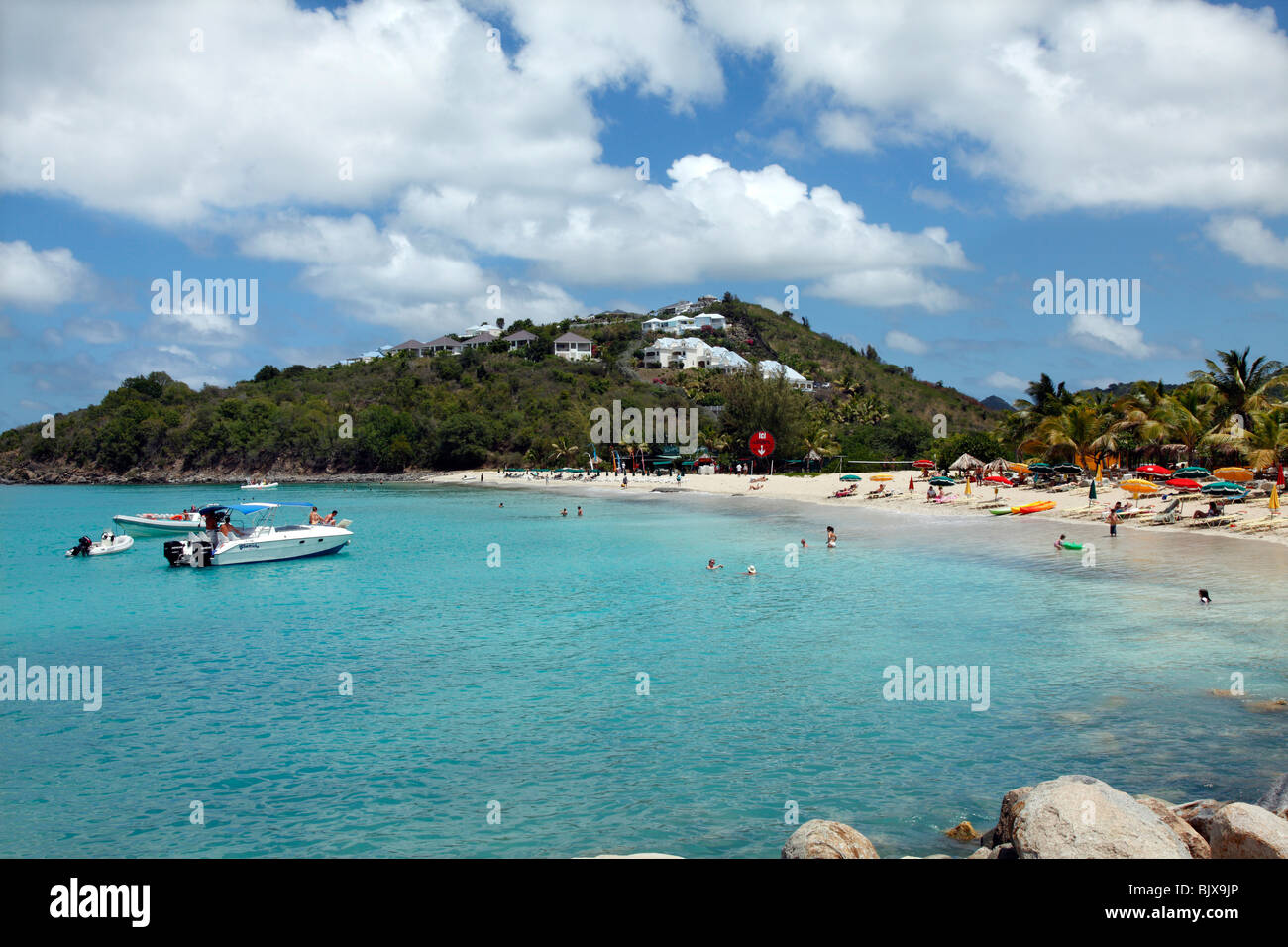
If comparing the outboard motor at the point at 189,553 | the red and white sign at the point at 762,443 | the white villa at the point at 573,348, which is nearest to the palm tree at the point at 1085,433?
the red and white sign at the point at 762,443

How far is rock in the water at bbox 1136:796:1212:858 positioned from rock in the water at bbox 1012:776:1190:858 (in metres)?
0.43

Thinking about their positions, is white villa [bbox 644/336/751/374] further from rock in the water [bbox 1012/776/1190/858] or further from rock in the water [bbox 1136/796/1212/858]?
rock in the water [bbox 1012/776/1190/858]

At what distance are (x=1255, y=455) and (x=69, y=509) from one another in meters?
83.9

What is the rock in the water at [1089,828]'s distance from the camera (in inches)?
262

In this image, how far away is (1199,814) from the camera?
8.05 meters

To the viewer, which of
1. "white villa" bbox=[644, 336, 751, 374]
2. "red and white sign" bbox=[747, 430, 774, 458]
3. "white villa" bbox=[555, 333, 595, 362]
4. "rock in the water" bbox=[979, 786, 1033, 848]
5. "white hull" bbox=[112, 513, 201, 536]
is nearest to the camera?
"rock in the water" bbox=[979, 786, 1033, 848]

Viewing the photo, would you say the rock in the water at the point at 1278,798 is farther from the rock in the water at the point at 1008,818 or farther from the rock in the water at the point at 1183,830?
the rock in the water at the point at 1008,818

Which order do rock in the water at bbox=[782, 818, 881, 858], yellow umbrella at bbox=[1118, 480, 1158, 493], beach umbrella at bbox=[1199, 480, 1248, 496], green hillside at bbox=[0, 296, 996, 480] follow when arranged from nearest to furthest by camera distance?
rock in the water at bbox=[782, 818, 881, 858] → beach umbrella at bbox=[1199, 480, 1248, 496] → yellow umbrella at bbox=[1118, 480, 1158, 493] → green hillside at bbox=[0, 296, 996, 480]

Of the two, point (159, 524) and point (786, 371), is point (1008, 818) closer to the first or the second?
point (159, 524)

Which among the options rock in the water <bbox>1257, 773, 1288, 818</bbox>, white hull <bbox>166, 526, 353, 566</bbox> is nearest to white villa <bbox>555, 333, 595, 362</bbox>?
white hull <bbox>166, 526, 353, 566</bbox>

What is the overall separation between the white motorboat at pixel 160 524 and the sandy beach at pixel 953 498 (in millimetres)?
34119

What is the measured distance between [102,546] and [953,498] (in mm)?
46973

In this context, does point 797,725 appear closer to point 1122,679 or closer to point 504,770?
point 504,770

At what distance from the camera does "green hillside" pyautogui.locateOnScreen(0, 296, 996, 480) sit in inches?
4144
